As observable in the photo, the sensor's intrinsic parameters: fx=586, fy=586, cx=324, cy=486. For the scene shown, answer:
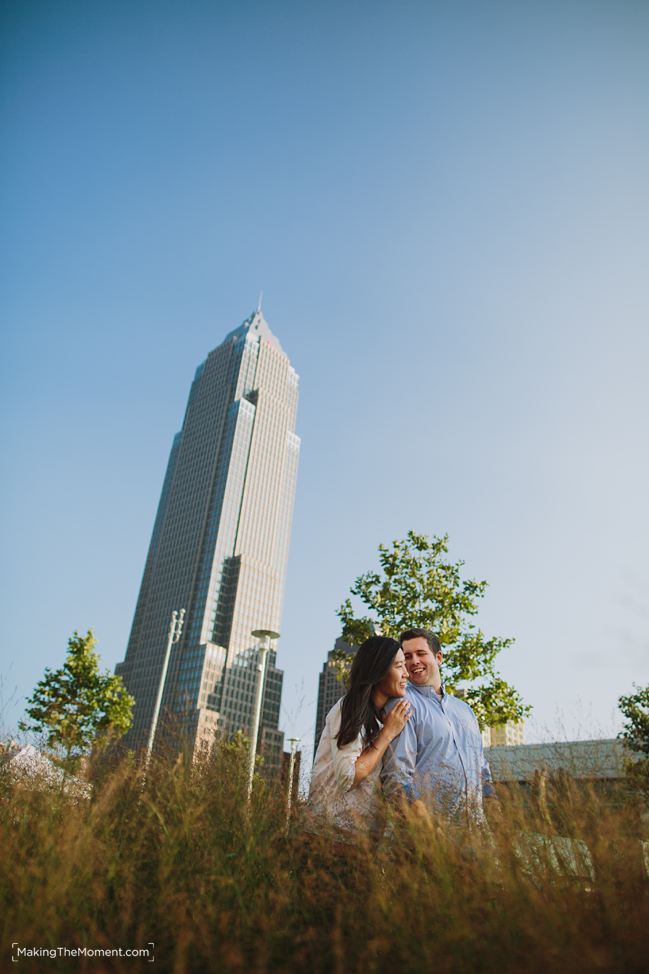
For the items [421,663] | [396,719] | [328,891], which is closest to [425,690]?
[421,663]

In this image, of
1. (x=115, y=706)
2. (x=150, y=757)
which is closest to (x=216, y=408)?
(x=115, y=706)

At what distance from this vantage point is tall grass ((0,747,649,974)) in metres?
1.89

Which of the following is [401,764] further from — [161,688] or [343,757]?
[161,688]

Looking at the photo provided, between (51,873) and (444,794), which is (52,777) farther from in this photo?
(444,794)

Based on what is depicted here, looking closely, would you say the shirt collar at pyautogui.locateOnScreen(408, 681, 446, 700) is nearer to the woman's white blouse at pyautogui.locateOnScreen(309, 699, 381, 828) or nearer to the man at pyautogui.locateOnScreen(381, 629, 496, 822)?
the man at pyautogui.locateOnScreen(381, 629, 496, 822)

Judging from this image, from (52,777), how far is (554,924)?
372 centimetres

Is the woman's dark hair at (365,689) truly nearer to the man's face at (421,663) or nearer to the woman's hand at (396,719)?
the woman's hand at (396,719)

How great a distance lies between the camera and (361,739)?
324 centimetres

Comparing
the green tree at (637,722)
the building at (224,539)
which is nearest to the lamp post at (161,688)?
the green tree at (637,722)

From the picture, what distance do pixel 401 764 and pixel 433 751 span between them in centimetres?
34

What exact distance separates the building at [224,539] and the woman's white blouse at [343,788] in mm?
89794

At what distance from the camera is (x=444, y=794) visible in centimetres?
312

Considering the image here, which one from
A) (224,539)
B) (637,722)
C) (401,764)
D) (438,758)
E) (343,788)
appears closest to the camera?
(343,788)

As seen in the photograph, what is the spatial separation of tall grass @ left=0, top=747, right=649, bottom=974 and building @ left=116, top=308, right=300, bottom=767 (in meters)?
89.8
